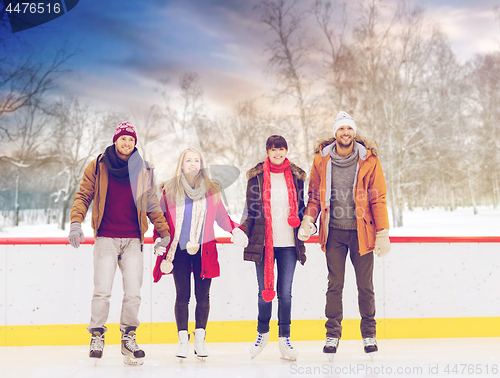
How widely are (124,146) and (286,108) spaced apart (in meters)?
8.88

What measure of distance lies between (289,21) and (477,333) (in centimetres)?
998

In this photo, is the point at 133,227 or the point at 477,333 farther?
the point at 477,333

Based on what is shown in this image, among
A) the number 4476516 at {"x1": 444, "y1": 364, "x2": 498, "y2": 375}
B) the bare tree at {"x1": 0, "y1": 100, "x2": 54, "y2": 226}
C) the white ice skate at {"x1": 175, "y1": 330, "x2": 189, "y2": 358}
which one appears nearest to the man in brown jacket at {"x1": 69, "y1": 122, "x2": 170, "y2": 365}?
the white ice skate at {"x1": 175, "y1": 330, "x2": 189, "y2": 358}

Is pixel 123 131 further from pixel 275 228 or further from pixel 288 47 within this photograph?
pixel 288 47

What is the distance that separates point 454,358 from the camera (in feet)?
9.07

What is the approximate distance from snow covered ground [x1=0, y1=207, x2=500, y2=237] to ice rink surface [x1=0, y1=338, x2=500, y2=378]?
23.8ft

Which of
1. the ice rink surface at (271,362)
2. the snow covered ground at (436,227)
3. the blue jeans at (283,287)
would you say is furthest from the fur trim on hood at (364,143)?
the snow covered ground at (436,227)

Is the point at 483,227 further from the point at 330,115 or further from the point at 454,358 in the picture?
the point at 454,358

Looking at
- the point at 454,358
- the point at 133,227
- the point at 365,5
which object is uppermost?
the point at 365,5

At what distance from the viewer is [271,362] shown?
8.77 ft

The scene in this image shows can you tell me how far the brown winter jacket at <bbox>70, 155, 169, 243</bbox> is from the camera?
2.49m

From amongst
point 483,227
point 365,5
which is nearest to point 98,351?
point 365,5

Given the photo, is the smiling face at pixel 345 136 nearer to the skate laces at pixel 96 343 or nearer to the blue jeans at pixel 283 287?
the blue jeans at pixel 283 287

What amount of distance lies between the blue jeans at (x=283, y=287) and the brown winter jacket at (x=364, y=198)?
27 cm
